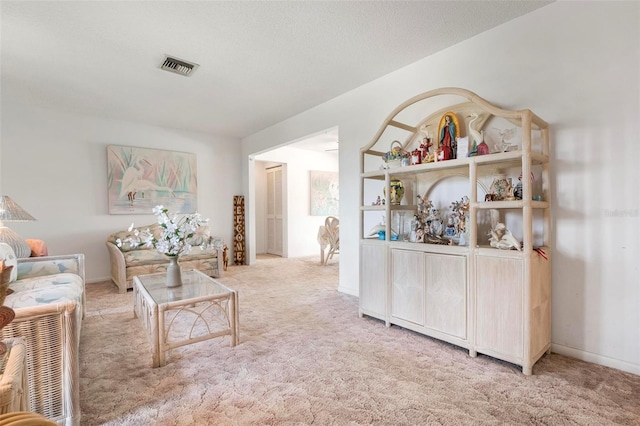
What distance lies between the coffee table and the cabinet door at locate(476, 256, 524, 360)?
5.88ft

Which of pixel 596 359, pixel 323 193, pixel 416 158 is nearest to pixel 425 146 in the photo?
pixel 416 158

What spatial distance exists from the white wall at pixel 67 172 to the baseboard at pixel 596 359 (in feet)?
18.3

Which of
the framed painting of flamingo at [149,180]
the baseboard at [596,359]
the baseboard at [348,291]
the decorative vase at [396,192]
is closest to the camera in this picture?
the baseboard at [596,359]

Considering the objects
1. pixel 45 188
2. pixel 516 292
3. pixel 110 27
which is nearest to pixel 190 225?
pixel 110 27

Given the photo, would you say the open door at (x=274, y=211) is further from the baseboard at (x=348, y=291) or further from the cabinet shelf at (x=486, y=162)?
the cabinet shelf at (x=486, y=162)

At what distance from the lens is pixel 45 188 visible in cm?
437

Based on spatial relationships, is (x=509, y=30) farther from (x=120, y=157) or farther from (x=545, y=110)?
(x=120, y=157)

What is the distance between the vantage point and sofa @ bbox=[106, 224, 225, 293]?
4148mm

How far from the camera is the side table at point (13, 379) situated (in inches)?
33.8

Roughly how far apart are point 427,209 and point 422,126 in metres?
0.81

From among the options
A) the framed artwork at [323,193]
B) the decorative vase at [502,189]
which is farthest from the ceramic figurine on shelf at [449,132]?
the framed artwork at [323,193]

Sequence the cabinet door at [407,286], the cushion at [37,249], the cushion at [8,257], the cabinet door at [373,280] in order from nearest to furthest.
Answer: the cushion at [8,257] < the cabinet door at [407,286] < the cabinet door at [373,280] < the cushion at [37,249]

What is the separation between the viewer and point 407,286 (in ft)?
8.59

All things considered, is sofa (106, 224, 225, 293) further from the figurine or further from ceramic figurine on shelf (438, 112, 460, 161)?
the figurine
